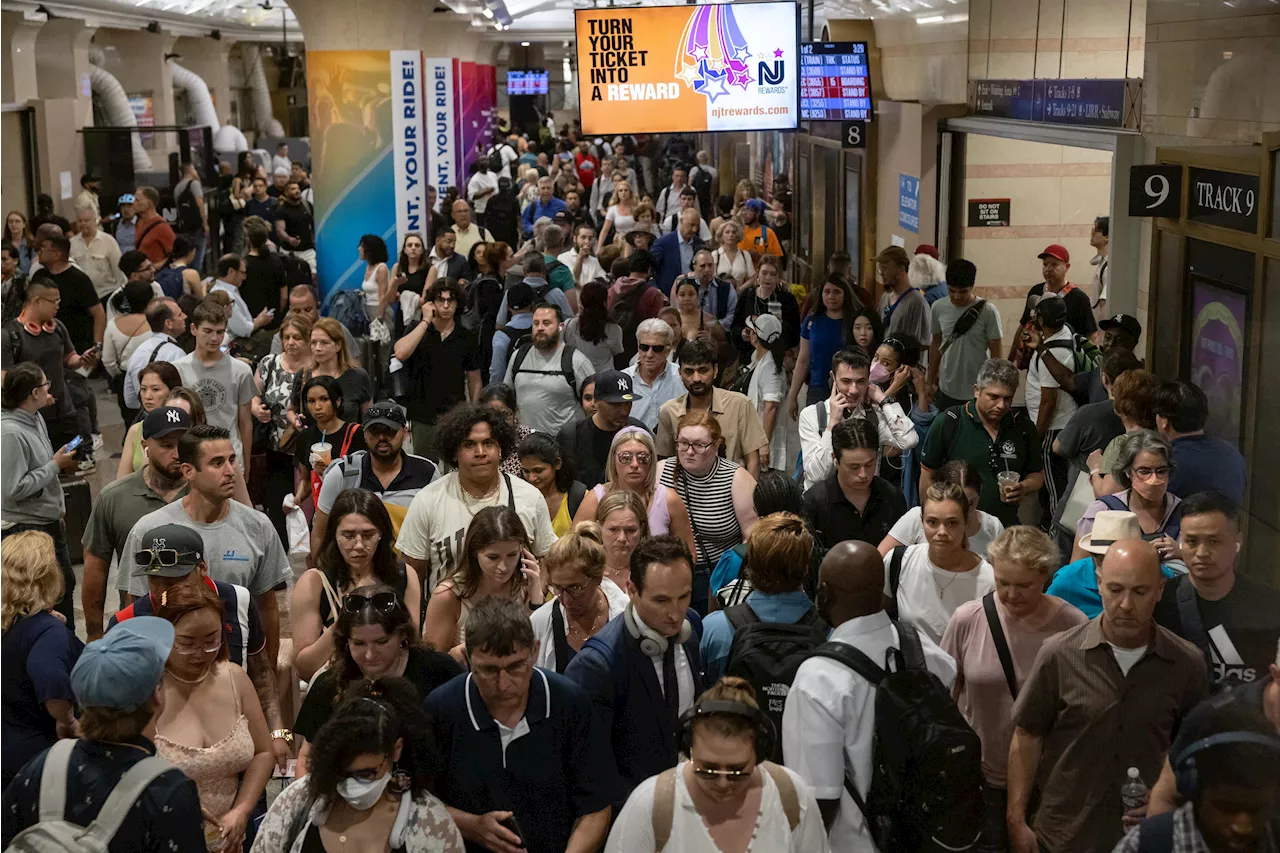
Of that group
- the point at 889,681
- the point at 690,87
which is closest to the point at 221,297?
the point at 690,87

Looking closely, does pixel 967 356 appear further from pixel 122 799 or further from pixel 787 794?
pixel 122 799

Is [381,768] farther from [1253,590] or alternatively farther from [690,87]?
[690,87]

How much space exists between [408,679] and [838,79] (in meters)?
11.1

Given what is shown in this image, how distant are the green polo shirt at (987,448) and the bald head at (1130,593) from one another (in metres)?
2.48

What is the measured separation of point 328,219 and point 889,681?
11.0 m

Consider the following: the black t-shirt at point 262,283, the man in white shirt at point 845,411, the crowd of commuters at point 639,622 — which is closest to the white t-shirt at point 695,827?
the crowd of commuters at point 639,622

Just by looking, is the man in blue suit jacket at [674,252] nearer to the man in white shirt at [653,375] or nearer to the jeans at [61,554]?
the man in white shirt at [653,375]

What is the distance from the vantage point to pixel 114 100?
1041 inches

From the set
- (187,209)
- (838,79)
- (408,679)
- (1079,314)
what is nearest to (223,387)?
(408,679)

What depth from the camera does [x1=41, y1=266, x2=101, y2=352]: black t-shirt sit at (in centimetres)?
1052

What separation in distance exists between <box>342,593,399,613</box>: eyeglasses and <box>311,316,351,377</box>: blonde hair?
136 inches

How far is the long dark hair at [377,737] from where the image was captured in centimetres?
306

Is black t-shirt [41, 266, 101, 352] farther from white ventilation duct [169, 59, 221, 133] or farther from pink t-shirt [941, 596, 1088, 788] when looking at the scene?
white ventilation duct [169, 59, 221, 133]

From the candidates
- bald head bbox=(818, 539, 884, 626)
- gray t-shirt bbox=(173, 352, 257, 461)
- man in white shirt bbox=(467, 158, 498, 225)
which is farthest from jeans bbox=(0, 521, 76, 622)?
man in white shirt bbox=(467, 158, 498, 225)
